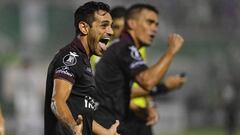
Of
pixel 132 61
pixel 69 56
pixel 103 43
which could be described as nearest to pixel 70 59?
pixel 69 56

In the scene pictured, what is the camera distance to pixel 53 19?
1170 inches

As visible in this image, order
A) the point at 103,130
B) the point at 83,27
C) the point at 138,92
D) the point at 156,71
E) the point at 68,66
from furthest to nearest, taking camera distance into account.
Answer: the point at 138,92, the point at 156,71, the point at 103,130, the point at 83,27, the point at 68,66

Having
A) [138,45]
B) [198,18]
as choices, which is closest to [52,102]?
[138,45]

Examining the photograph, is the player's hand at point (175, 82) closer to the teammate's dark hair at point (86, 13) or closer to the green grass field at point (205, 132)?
the teammate's dark hair at point (86, 13)

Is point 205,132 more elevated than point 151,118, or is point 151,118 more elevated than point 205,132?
point 151,118

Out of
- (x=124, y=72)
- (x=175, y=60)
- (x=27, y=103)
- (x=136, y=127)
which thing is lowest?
(x=27, y=103)

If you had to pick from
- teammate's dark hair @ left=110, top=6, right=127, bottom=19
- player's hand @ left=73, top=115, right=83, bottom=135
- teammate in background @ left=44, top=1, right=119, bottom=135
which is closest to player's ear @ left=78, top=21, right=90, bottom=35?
teammate in background @ left=44, top=1, right=119, bottom=135

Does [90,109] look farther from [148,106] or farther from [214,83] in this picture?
[214,83]

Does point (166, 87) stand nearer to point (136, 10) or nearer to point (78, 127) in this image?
point (136, 10)

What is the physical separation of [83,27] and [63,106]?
29.4 inches

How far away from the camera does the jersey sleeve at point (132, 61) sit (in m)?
9.64

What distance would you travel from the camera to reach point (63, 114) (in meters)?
7.20

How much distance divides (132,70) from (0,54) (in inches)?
759

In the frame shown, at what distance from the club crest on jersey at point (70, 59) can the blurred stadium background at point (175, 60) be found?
12.9m
